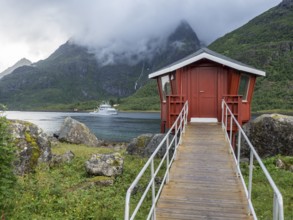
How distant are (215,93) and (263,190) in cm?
838

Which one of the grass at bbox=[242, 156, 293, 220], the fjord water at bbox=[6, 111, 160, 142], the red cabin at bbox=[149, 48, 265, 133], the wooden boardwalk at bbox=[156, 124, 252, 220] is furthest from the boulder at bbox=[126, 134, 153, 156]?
the fjord water at bbox=[6, 111, 160, 142]

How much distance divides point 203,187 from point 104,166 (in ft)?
21.9

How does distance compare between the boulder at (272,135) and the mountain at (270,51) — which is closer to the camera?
the boulder at (272,135)

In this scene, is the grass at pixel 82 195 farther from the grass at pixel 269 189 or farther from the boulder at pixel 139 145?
the boulder at pixel 139 145

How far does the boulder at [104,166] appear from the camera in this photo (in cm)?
1380

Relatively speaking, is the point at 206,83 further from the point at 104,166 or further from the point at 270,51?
the point at 270,51

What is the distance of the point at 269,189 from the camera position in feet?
37.1

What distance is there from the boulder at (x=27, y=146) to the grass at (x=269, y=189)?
32.3ft

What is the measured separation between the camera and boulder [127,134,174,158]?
19719mm

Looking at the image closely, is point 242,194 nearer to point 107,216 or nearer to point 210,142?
point 107,216

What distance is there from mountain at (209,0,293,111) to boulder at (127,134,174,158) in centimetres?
8804

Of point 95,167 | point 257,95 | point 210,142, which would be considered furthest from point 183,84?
point 257,95

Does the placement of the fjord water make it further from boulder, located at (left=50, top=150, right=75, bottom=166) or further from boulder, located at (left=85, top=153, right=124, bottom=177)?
boulder, located at (left=85, top=153, right=124, bottom=177)

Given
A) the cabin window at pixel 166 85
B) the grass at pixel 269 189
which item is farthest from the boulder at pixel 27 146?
the grass at pixel 269 189
